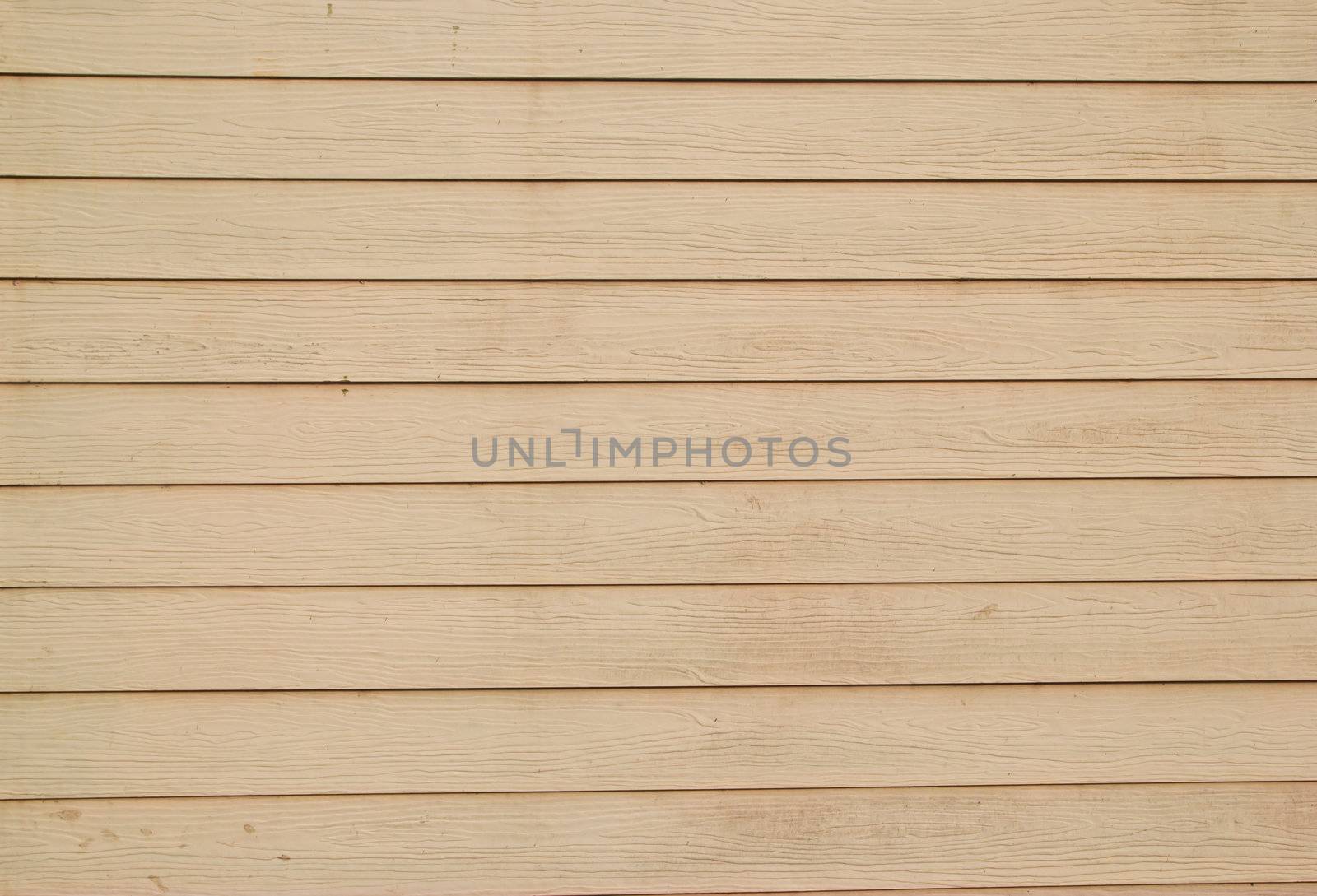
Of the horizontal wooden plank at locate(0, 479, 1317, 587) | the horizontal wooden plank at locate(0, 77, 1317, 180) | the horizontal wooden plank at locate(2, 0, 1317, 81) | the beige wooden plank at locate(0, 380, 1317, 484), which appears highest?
the horizontal wooden plank at locate(2, 0, 1317, 81)

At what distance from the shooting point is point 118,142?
1.39 meters

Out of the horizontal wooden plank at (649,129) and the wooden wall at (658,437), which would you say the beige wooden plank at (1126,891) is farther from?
the horizontal wooden plank at (649,129)

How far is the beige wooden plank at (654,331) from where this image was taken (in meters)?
1.39

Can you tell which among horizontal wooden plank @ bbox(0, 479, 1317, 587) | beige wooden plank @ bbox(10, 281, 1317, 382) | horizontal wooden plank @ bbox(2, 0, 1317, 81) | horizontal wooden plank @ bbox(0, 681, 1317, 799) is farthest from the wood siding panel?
horizontal wooden plank @ bbox(2, 0, 1317, 81)

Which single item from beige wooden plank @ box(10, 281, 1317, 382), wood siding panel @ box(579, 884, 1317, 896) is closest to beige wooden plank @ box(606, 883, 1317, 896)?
wood siding panel @ box(579, 884, 1317, 896)

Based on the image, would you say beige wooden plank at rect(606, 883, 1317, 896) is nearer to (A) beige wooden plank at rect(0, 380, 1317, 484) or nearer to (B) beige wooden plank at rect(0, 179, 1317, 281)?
(A) beige wooden plank at rect(0, 380, 1317, 484)

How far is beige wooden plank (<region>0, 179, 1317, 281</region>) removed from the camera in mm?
1396

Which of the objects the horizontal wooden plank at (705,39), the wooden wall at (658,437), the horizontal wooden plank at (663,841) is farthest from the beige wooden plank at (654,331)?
the horizontal wooden plank at (663,841)

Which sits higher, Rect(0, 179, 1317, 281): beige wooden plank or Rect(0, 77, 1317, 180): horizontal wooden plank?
Rect(0, 77, 1317, 180): horizontal wooden plank

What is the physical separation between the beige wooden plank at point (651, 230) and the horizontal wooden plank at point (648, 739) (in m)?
0.66

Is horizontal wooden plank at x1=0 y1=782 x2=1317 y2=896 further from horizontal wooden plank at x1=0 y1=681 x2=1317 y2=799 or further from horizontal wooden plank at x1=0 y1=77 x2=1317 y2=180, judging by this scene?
horizontal wooden plank at x1=0 y1=77 x2=1317 y2=180

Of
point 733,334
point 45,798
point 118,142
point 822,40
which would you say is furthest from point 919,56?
point 45,798

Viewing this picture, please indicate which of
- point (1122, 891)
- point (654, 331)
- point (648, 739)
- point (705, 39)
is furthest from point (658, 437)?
point (1122, 891)

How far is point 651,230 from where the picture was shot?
1.43 m
